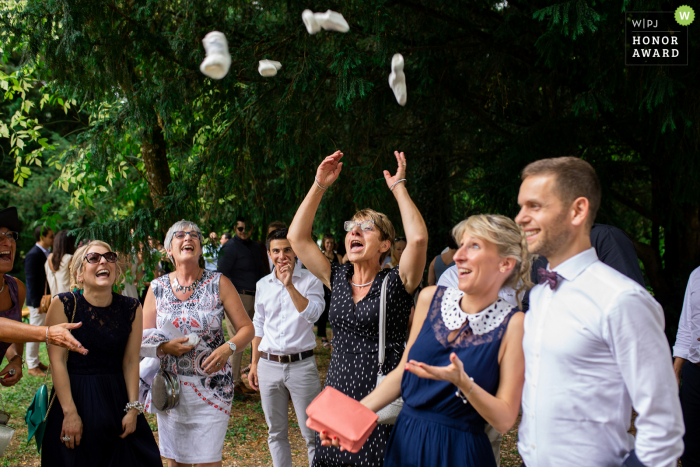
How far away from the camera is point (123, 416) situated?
335cm

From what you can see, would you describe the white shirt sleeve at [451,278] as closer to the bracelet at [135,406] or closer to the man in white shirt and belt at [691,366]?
the man in white shirt and belt at [691,366]

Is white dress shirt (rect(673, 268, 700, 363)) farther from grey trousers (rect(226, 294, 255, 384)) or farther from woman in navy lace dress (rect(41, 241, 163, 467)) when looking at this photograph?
grey trousers (rect(226, 294, 255, 384))

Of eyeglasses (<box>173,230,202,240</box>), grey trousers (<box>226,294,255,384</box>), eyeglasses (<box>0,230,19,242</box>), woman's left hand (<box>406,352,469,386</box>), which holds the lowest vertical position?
grey trousers (<box>226,294,255,384</box>)

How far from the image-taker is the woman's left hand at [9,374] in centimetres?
369

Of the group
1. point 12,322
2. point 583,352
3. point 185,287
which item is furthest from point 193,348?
point 583,352

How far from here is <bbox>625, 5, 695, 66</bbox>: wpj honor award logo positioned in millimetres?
4711

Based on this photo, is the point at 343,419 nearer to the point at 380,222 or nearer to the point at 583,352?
the point at 583,352

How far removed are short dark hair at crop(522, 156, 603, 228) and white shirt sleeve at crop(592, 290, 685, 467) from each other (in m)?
0.36

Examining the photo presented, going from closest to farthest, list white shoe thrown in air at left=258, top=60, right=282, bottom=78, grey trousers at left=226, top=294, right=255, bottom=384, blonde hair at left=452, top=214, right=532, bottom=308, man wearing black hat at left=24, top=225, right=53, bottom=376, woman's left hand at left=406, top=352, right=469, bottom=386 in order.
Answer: woman's left hand at left=406, top=352, right=469, bottom=386
blonde hair at left=452, top=214, right=532, bottom=308
white shoe thrown in air at left=258, top=60, right=282, bottom=78
grey trousers at left=226, top=294, right=255, bottom=384
man wearing black hat at left=24, top=225, right=53, bottom=376

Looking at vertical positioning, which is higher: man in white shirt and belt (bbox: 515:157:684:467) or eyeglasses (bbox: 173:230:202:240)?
eyeglasses (bbox: 173:230:202:240)

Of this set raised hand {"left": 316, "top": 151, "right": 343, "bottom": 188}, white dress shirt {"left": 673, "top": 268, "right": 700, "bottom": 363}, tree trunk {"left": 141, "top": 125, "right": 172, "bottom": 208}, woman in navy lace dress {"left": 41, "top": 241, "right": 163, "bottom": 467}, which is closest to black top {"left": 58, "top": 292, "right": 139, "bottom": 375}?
woman in navy lace dress {"left": 41, "top": 241, "right": 163, "bottom": 467}

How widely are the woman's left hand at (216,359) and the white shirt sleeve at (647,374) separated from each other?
8.16 feet

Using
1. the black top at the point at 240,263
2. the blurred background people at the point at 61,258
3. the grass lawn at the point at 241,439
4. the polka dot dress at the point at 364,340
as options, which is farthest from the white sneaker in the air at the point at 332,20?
the blurred background people at the point at 61,258

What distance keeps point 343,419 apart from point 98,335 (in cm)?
191
